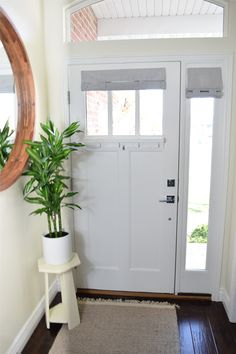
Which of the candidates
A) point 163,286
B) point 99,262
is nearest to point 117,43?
point 99,262

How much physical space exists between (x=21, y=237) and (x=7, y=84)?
1080mm

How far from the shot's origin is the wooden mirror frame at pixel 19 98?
171 cm

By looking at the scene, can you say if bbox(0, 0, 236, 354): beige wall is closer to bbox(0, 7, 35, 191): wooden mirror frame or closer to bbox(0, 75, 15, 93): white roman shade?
bbox(0, 7, 35, 191): wooden mirror frame

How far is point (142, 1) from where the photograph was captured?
2281 mm

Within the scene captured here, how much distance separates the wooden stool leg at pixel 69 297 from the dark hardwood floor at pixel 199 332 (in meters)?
0.14

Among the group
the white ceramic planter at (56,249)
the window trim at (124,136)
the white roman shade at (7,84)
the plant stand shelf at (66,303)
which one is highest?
the white roman shade at (7,84)

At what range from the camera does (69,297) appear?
2.10 m

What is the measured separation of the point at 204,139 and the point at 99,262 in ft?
4.94

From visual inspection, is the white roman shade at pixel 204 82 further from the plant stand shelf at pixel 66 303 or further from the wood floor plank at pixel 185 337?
the wood floor plank at pixel 185 337

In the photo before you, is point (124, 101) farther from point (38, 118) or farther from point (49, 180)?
point (49, 180)

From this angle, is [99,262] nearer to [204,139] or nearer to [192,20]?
[204,139]

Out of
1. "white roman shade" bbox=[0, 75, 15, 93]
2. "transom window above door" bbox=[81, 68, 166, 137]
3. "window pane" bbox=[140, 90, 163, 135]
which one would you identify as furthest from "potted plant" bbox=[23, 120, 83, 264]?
"window pane" bbox=[140, 90, 163, 135]

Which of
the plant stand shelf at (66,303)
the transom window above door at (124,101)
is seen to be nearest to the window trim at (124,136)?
the transom window above door at (124,101)

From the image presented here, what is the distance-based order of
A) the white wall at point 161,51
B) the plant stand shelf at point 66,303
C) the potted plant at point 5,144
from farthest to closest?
the white wall at point 161,51 < the plant stand shelf at point 66,303 < the potted plant at point 5,144
